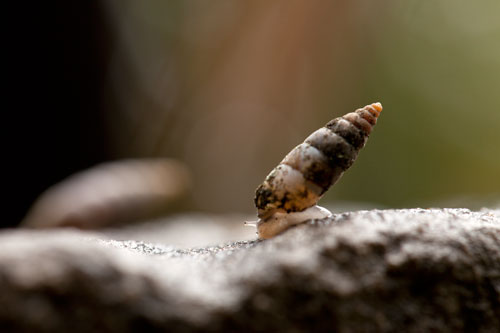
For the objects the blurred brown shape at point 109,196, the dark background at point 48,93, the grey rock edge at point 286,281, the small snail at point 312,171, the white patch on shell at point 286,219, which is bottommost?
the grey rock edge at point 286,281

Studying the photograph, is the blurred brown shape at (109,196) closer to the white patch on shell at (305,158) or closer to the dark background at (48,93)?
the dark background at (48,93)

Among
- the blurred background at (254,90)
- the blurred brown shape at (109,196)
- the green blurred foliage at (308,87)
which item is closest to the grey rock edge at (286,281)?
the blurred brown shape at (109,196)

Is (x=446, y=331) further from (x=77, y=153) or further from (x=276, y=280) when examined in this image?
(x=77, y=153)

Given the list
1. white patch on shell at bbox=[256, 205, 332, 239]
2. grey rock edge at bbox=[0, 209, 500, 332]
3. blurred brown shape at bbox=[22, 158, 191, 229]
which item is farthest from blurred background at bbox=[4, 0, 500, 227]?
grey rock edge at bbox=[0, 209, 500, 332]

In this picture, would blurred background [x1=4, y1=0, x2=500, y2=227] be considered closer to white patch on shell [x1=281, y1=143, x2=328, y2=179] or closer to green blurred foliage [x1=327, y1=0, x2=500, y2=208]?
green blurred foliage [x1=327, y1=0, x2=500, y2=208]

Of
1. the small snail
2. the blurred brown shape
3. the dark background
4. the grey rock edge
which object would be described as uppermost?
the dark background

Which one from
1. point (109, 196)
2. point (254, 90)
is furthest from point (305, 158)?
point (254, 90)
